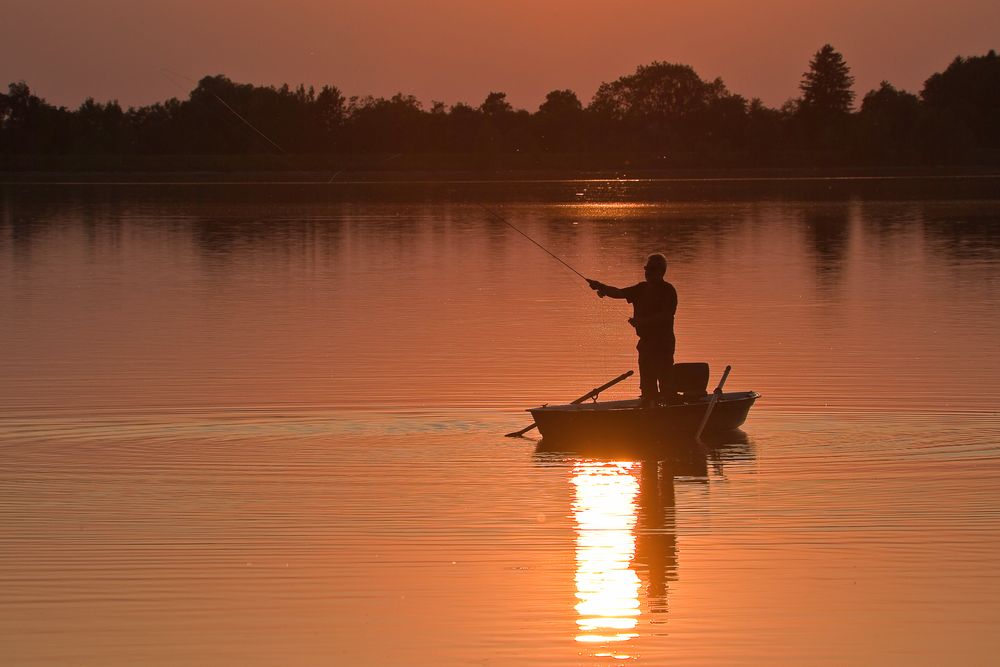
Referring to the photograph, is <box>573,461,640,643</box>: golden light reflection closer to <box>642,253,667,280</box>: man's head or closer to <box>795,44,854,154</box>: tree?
<box>642,253,667,280</box>: man's head

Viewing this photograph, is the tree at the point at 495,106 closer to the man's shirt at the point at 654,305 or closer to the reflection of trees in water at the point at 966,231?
the reflection of trees in water at the point at 966,231

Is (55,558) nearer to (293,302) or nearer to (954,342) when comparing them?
(954,342)

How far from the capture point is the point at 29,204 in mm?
71188

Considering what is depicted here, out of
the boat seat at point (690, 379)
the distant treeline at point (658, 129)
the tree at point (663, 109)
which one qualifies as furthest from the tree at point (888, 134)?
the boat seat at point (690, 379)

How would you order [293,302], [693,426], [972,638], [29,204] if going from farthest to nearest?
[29,204]
[293,302]
[693,426]
[972,638]

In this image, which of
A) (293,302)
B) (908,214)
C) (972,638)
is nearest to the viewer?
(972,638)

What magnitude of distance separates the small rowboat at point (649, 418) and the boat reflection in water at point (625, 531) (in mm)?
141

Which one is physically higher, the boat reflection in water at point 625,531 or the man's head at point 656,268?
the man's head at point 656,268

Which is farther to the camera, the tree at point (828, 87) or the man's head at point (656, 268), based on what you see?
the tree at point (828, 87)

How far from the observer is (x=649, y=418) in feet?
45.1

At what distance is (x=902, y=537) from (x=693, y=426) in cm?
370

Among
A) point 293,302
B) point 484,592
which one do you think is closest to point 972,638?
point 484,592

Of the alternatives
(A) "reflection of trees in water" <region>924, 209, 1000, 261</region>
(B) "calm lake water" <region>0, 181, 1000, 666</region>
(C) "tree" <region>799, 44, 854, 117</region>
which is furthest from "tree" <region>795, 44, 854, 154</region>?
(B) "calm lake water" <region>0, 181, 1000, 666</region>

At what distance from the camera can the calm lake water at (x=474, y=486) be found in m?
8.56
